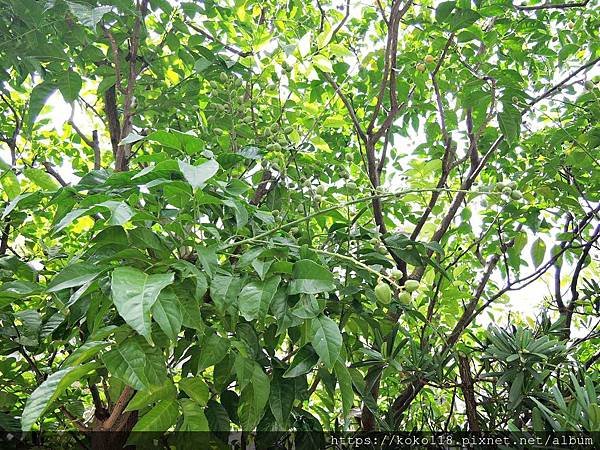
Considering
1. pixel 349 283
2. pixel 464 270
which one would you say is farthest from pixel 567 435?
pixel 464 270

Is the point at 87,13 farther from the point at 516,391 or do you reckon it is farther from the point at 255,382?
the point at 516,391

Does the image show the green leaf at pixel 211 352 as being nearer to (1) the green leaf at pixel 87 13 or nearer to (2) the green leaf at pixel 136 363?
(2) the green leaf at pixel 136 363

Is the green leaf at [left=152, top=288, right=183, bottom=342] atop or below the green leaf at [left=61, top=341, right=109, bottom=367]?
atop

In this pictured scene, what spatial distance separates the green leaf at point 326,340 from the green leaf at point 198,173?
0.26 meters

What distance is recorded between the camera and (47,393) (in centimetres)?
69

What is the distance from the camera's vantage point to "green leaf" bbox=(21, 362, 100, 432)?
652 millimetres

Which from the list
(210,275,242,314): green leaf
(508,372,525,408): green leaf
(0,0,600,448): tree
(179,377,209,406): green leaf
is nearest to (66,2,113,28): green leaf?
(0,0,600,448): tree

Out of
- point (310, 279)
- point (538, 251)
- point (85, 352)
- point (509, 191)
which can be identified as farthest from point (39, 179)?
point (538, 251)

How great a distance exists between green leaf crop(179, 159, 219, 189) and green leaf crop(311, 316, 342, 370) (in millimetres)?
261

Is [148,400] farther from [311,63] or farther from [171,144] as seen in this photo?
[311,63]

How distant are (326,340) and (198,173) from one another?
29cm

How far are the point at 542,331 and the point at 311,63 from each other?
0.88m

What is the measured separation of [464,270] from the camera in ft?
5.99

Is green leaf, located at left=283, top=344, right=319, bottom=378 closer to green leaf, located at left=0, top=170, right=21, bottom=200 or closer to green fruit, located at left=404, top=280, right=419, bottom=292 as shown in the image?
green fruit, located at left=404, top=280, right=419, bottom=292
